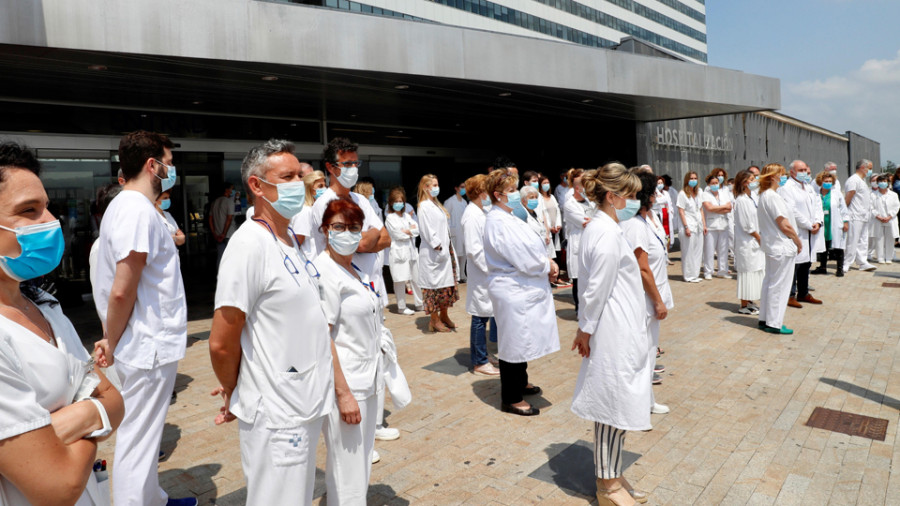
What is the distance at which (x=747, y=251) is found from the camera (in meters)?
8.85

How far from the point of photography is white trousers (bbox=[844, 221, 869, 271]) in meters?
13.4

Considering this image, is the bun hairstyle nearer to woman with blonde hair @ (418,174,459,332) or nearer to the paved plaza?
the paved plaza

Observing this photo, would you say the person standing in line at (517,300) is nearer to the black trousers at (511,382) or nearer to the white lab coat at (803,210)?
the black trousers at (511,382)

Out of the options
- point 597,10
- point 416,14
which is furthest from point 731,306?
point 597,10

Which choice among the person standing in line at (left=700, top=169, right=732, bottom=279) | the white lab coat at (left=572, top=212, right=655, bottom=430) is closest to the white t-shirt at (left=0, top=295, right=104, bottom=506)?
the white lab coat at (left=572, top=212, right=655, bottom=430)

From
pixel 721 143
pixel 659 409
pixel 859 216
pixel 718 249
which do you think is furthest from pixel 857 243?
pixel 659 409

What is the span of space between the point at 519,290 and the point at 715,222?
873cm

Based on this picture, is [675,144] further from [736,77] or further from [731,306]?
[731,306]

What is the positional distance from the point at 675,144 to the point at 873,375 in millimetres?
12858

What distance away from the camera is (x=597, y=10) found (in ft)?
213

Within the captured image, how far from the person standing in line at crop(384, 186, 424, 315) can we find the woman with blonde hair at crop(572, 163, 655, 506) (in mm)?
5730

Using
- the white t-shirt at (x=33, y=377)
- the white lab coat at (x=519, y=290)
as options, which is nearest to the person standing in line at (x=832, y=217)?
the white lab coat at (x=519, y=290)

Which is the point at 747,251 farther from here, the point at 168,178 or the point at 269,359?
the point at 269,359

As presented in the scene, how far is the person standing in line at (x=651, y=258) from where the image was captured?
4.50 m
